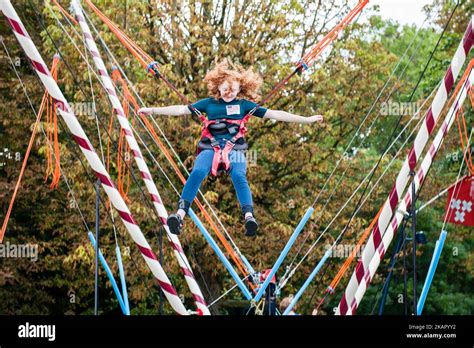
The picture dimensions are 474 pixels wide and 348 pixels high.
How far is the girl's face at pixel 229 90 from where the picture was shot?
7.45 metres

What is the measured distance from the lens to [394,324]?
206 inches

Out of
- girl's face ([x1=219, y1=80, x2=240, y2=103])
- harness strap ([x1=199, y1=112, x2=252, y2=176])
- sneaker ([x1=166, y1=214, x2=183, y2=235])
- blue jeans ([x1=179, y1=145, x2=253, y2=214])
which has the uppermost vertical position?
girl's face ([x1=219, y1=80, x2=240, y2=103])

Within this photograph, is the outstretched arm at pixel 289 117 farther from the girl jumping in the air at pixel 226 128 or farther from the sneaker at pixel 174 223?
the sneaker at pixel 174 223

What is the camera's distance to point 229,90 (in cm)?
746

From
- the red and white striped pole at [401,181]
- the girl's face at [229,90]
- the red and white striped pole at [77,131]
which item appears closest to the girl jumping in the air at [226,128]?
the girl's face at [229,90]

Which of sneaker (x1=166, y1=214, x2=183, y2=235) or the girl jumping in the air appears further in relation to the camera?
the girl jumping in the air

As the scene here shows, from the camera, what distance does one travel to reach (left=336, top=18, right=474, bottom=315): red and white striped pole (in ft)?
18.9

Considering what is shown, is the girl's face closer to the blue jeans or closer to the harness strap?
the harness strap

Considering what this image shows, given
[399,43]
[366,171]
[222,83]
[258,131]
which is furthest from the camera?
[399,43]

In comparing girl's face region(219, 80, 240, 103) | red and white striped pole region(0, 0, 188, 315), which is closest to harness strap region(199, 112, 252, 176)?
girl's face region(219, 80, 240, 103)

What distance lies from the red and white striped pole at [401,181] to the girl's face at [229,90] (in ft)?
6.21

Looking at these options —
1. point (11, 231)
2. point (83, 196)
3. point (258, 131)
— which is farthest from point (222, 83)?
point (11, 231)

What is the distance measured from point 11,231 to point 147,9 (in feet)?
16.5

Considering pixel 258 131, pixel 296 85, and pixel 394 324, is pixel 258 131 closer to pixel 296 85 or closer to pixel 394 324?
pixel 296 85
